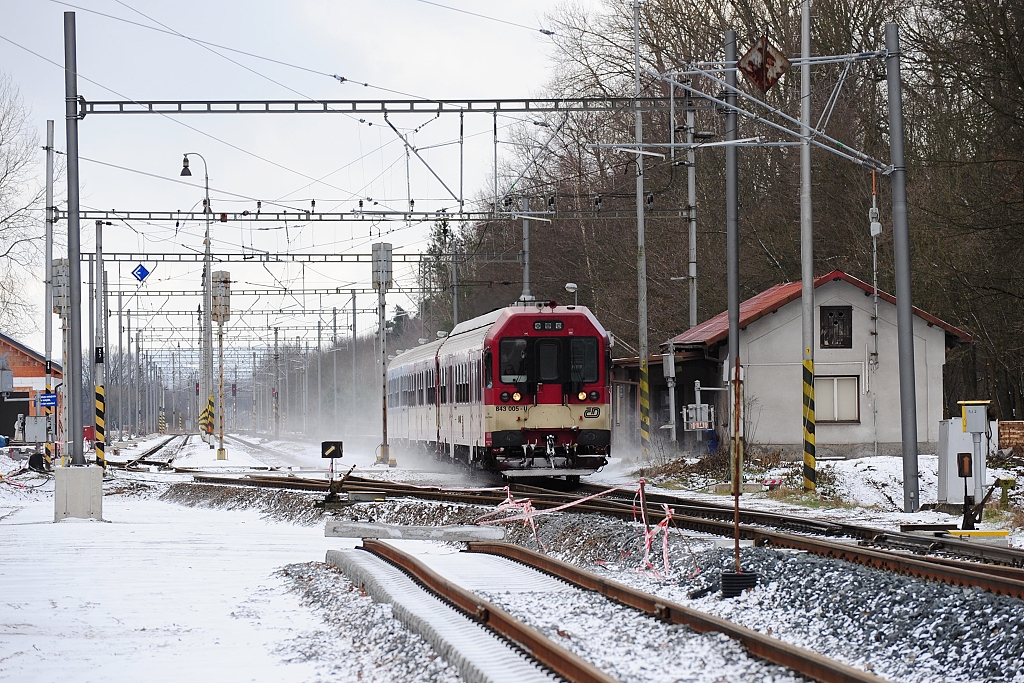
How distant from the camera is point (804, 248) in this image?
22.7 meters

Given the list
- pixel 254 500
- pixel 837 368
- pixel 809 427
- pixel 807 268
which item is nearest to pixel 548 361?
pixel 809 427

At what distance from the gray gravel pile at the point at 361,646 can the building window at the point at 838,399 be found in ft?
67.6

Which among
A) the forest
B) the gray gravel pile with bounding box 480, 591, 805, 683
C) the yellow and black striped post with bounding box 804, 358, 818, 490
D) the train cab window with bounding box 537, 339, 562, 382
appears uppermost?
the forest

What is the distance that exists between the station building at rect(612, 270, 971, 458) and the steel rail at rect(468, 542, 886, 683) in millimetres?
17947

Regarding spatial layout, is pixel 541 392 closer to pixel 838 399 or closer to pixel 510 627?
pixel 838 399

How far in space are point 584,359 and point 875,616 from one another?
633 inches

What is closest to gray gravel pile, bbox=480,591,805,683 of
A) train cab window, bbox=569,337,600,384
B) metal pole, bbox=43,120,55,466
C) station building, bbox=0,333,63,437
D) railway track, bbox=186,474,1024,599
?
railway track, bbox=186,474,1024,599

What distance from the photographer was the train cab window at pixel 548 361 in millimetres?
25109

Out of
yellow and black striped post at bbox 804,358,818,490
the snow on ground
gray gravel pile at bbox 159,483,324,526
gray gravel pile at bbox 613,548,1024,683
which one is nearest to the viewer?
gray gravel pile at bbox 613,548,1024,683

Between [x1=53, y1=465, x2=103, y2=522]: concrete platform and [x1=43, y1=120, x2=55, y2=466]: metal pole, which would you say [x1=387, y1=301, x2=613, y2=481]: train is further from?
[x1=43, y1=120, x2=55, y2=466]: metal pole

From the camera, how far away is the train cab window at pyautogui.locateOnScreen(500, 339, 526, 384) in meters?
24.9

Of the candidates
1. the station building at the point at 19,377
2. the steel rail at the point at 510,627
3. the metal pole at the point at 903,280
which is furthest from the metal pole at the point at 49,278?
the station building at the point at 19,377

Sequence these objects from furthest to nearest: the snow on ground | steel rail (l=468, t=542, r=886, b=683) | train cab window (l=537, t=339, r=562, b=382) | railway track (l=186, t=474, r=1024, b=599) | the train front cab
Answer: train cab window (l=537, t=339, r=562, b=382) < the train front cab < railway track (l=186, t=474, r=1024, b=599) < the snow on ground < steel rail (l=468, t=542, r=886, b=683)

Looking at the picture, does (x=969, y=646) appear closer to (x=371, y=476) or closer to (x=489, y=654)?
(x=489, y=654)
